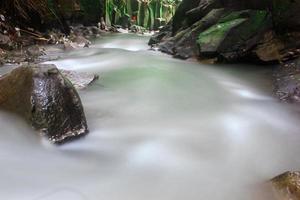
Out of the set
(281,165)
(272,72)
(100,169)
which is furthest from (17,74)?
(272,72)

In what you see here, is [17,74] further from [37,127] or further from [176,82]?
[176,82]

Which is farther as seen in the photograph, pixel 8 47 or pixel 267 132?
pixel 8 47

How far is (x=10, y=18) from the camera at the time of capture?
27.6 feet

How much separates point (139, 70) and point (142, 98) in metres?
1.60

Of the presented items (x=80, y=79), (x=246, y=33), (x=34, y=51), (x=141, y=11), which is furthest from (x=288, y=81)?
(x=141, y=11)

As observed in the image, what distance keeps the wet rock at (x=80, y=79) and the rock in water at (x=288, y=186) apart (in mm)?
2998

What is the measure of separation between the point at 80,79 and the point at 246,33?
327 cm

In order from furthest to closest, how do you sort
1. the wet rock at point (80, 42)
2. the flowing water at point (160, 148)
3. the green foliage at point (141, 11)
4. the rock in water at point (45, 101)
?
the green foliage at point (141, 11) → the wet rock at point (80, 42) → the rock in water at point (45, 101) → the flowing water at point (160, 148)

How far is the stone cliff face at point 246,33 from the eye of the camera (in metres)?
6.21

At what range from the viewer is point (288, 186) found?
7.94 ft

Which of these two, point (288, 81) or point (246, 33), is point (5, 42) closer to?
point (246, 33)

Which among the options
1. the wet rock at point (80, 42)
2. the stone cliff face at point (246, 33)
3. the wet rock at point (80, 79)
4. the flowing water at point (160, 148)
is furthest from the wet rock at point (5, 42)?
the stone cliff face at point (246, 33)

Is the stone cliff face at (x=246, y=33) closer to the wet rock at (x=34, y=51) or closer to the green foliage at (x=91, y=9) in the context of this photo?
the wet rock at (x=34, y=51)

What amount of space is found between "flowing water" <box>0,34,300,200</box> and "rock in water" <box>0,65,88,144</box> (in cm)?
11
